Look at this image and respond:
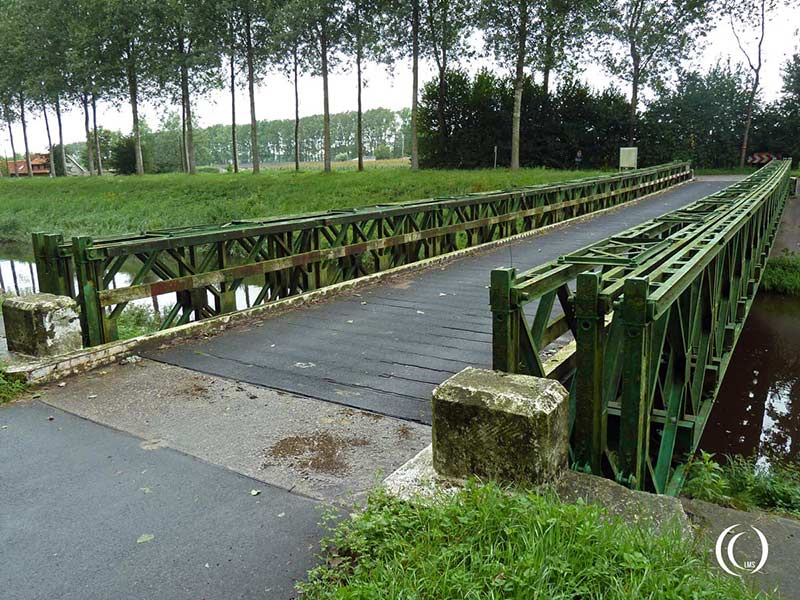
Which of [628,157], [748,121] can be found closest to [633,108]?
[748,121]

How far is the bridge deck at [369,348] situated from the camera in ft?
18.3

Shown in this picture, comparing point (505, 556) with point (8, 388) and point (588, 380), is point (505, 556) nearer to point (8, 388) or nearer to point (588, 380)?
point (588, 380)

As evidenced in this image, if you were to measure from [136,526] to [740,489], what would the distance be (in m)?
4.45

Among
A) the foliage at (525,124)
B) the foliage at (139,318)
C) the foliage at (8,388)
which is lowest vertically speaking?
the foliage at (139,318)

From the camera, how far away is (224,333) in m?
7.16

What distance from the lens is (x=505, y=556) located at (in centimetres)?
273

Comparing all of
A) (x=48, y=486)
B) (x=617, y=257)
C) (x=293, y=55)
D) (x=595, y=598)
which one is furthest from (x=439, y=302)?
(x=293, y=55)

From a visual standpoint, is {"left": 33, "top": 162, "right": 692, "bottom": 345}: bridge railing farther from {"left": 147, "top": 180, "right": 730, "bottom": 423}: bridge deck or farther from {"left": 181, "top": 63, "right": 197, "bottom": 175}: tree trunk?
{"left": 181, "top": 63, "right": 197, "bottom": 175}: tree trunk

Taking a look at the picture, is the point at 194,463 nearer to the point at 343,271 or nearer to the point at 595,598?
the point at 595,598

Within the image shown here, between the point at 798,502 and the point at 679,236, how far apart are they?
2341mm

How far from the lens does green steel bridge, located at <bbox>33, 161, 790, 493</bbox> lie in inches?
152

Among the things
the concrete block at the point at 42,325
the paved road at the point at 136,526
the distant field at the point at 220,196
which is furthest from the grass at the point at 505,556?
the distant field at the point at 220,196

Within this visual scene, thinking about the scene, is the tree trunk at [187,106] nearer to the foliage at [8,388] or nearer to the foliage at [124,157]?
the foliage at [124,157]

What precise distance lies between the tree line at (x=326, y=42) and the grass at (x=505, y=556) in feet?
98.4
